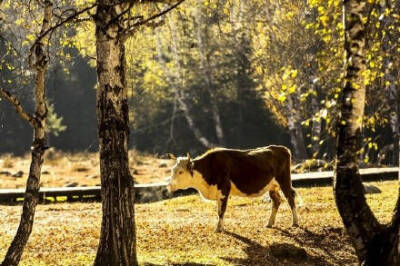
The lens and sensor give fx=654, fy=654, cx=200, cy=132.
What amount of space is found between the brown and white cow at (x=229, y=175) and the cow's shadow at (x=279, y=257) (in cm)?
185

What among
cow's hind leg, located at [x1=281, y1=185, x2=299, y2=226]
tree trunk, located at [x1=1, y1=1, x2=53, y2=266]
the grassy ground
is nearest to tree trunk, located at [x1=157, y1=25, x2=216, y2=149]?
the grassy ground

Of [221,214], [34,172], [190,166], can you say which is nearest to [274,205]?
[221,214]

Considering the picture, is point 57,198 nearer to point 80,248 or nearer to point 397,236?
point 80,248

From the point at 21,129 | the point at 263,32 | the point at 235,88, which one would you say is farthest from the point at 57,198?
the point at 21,129

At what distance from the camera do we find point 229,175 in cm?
1379

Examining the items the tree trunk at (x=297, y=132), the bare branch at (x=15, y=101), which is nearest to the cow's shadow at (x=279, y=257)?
the bare branch at (x=15, y=101)

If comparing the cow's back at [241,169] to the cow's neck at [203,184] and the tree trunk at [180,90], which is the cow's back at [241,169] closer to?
the cow's neck at [203,184]

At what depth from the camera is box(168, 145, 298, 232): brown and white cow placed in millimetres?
13711

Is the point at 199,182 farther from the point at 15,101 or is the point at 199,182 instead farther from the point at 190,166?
the point at 15,101

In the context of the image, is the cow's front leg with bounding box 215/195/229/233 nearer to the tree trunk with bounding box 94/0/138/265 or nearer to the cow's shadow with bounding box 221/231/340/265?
the cow's shadow with bounding box 221/231/340/265

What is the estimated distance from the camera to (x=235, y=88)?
40156mm

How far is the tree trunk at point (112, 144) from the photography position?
9383 millimetres

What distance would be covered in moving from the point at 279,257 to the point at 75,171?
69.7 feet

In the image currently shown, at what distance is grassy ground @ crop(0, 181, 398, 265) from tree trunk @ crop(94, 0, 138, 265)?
1.27 metres
